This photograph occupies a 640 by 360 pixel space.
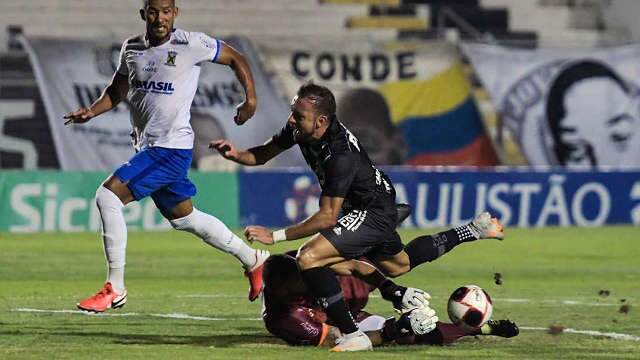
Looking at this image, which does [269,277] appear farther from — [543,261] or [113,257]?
[543,261]

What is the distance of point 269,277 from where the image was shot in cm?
1023

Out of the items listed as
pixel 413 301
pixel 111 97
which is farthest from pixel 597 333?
pixel 111 97

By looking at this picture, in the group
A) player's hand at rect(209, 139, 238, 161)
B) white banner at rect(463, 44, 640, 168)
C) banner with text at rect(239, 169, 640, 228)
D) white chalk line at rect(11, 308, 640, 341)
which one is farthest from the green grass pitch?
white banner at rect(463, 44, 640, 168)

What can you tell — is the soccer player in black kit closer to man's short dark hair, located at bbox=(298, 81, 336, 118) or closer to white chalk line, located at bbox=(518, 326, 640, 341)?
man's short dark hair, located at bbox=(298, 81, 336, 118)

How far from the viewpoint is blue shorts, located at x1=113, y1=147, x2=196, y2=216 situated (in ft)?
36.8

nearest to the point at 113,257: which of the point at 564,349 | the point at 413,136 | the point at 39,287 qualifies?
the point at 564,349

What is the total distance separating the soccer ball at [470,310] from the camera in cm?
1023

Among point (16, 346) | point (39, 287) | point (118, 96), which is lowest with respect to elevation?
point (39, 287)

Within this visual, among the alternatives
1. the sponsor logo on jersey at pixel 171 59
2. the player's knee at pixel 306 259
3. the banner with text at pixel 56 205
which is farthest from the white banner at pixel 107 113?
the player's knee at pixel 306 259

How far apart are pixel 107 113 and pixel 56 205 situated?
160 inches

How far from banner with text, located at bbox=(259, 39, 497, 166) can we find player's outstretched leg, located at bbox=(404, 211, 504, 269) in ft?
55.6

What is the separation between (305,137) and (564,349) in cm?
211

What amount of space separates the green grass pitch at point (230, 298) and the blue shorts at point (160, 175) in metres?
0.94

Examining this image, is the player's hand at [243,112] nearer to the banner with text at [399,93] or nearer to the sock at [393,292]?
the sock at [393,292]
